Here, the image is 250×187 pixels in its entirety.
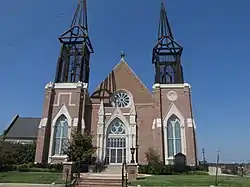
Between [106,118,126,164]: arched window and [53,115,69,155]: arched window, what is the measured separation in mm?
5636

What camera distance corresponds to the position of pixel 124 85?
115 feet

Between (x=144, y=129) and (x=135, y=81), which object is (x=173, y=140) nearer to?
(x=144, y=129)

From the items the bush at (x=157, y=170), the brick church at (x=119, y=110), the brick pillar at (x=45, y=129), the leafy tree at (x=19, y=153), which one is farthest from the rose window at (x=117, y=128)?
the leafy tree at (x=19, y=153)

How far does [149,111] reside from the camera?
32.0 metres

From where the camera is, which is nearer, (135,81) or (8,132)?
(135,81)

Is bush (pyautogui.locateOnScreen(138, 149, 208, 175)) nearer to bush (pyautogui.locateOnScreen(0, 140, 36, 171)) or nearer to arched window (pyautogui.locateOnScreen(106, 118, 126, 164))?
arched window (pyautogui.locateOnScreen(106, 118, 126, 164))

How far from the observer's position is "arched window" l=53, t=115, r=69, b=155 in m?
28.9

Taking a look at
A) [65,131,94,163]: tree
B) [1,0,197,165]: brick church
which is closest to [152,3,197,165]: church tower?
[1,0,197,165]: brick church

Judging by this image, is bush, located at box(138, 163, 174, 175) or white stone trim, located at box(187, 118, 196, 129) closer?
bush, located at box(138, 163, 174, 175)

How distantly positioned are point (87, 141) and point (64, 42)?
1895 cm

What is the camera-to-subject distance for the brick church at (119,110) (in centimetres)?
2900

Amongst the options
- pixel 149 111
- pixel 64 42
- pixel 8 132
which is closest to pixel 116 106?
pixel 149 111

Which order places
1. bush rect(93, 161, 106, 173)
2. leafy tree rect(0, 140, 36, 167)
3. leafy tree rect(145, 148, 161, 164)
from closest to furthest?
1. leafy tree rect(145, 148, 161, 164)
2. bush rect(93, 161, 106, 173)
3. leafy tree rect(0, 140, 36, 167)

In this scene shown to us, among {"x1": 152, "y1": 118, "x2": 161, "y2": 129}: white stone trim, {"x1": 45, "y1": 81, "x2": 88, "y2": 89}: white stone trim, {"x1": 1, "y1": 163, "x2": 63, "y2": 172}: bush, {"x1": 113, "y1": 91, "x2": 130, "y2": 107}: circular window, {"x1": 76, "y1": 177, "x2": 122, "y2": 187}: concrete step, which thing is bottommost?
{"x1": 76, "y1": 177, "x2": 122, "y2": 187}: concrete step
